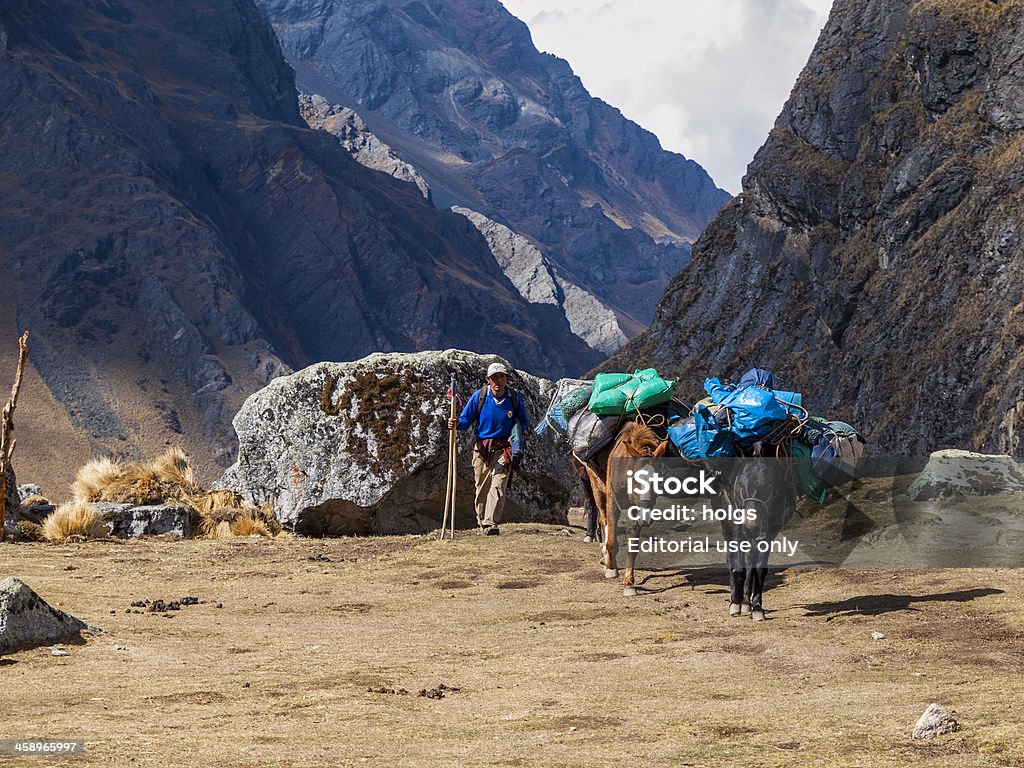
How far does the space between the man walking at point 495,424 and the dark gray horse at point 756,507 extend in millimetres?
6379

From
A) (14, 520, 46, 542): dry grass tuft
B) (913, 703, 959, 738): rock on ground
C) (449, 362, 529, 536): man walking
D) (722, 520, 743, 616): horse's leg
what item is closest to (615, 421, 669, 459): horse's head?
(722, 520, 743, 616): horse's leg

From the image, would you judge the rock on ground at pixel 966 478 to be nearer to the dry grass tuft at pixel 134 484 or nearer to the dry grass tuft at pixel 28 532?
the dry grass tuft at pixel 134 484

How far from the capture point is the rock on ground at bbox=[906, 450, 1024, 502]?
19.8 metres

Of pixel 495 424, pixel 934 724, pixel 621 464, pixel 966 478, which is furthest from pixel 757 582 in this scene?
pixel 966 478

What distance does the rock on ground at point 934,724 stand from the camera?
6.93m

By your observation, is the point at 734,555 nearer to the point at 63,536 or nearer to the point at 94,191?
the point at 63,536

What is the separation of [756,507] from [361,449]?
32.6ft

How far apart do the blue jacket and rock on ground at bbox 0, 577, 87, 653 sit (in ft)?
28.0

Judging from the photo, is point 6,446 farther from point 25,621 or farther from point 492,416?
point 25,621

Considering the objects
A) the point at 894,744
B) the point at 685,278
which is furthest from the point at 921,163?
the point at 894,744

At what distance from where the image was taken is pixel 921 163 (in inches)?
3342

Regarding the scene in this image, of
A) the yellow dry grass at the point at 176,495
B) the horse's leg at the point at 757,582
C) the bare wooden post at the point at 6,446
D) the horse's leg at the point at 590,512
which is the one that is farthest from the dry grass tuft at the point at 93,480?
the horse's leg at the point at 757,582

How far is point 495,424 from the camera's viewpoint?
18.5 m

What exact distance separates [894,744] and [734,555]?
18.6 ft
